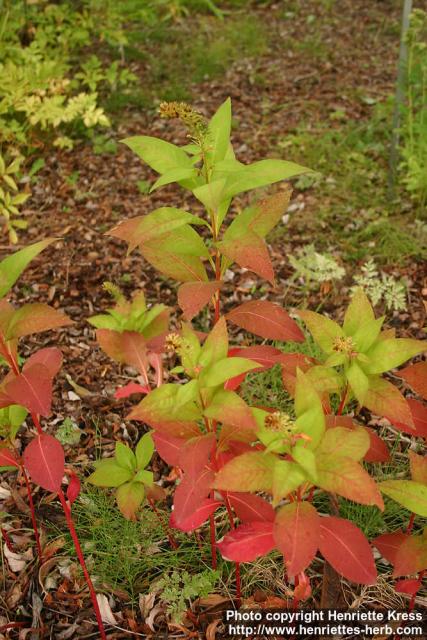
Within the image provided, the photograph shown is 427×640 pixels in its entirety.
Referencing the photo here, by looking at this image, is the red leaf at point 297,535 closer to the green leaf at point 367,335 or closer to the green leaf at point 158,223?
the green leaf at point 367,335

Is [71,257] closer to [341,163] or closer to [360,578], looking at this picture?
[341,163]

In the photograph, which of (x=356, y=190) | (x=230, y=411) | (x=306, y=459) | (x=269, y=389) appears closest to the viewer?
(x=306, y=459)

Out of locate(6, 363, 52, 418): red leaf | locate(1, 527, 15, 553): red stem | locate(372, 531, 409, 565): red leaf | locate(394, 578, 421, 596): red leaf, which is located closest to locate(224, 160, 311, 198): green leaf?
locate(6, 363, 52, 418): red leaf

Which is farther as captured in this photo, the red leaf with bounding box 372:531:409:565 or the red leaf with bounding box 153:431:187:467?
the red leaf with bounding box 153:431:187:467

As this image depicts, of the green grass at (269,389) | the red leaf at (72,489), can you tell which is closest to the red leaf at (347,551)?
the red leaf at (72,489)

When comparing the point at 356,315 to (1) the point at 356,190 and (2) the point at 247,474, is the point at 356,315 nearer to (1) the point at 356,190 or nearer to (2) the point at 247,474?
(2) the point at 247,474

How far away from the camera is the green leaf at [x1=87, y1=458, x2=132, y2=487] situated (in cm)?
199

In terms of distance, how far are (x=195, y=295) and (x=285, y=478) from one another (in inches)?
21.3

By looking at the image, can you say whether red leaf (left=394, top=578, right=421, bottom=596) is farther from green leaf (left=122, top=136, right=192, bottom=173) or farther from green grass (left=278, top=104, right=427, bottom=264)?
green grass (left=278, top=104, right=427, bottom=264)

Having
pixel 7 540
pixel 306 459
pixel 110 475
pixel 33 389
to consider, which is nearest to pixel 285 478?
pixel 306 459

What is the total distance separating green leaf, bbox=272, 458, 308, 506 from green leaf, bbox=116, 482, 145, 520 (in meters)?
0.70

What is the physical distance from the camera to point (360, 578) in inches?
57.0

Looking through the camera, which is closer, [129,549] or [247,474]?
[247,474]

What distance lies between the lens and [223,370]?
1459 millimetres
